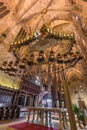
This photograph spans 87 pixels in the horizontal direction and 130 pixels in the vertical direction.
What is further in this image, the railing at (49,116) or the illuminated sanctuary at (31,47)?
the illuminated sanctuary at (31,47)

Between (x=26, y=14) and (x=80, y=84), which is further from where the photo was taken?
(x=80, y=84)

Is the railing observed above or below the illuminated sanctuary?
below

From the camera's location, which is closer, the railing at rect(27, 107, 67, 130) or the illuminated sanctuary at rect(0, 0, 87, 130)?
the railing at rect(27, 107, 67, 130)

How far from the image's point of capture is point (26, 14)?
947 cm

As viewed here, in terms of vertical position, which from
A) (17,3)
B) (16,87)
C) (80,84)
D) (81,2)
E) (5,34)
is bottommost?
(16,87)

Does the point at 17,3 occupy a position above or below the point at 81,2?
above

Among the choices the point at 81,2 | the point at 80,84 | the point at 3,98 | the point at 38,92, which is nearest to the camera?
the point at 81,2

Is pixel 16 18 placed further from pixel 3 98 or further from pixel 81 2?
pixel 3 98

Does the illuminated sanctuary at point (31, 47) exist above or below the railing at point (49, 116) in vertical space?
above

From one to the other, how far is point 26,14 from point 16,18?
107 centimetres

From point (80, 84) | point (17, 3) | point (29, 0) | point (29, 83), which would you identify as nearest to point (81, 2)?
point (29, 0)

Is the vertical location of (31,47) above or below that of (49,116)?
above

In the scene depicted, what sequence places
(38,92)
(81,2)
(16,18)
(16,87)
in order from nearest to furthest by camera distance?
1. (81,2)
2. (16,18)
3. (16,87)
4. (38,92)

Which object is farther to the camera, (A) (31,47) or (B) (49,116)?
(A) (31,47)
